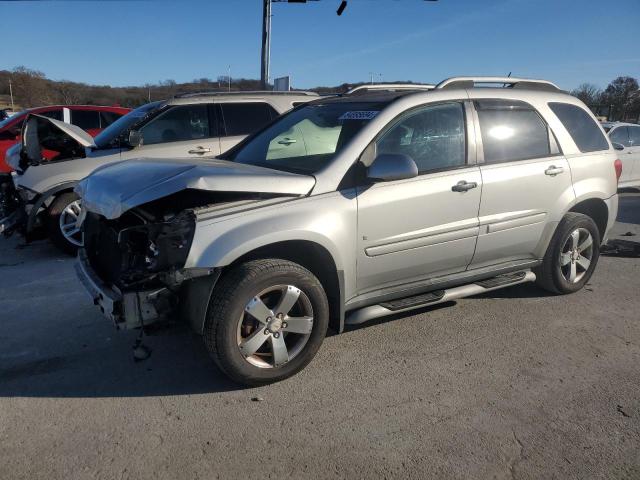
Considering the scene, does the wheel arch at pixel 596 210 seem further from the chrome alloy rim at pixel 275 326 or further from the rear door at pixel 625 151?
the rear door at pixel 625 151

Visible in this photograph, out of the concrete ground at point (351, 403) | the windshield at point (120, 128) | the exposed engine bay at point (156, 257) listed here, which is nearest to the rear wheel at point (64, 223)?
the windshield at point (120, 128)

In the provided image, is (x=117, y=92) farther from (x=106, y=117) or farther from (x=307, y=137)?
(x=307, y=137)

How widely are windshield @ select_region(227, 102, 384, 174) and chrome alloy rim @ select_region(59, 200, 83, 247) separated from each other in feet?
9.84

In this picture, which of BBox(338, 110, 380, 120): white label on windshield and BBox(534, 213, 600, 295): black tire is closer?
BBox(338, 110, 380, 120): white label on windshield

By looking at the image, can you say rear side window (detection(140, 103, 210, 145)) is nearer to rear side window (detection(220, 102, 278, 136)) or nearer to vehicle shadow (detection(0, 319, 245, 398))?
rear side window (detection(220, 102, 278, 136))

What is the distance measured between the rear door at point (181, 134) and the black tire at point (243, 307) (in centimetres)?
421

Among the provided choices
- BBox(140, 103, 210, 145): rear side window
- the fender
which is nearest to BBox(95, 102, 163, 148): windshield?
BBox(140, 103, 210, 145): rear side window

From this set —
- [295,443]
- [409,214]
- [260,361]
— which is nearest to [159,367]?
[260,361]

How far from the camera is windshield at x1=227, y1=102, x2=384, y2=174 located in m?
3.76

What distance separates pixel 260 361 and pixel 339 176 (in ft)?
4.34

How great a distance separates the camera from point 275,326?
323 cm

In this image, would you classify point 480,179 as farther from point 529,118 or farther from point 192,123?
point 192,123

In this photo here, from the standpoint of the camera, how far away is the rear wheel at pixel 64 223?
636 cm

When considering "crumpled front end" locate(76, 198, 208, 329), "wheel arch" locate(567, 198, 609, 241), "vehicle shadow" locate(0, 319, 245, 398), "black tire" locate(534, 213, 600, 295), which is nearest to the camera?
"crumpled front end" locate(76, 198, 208, 329)
